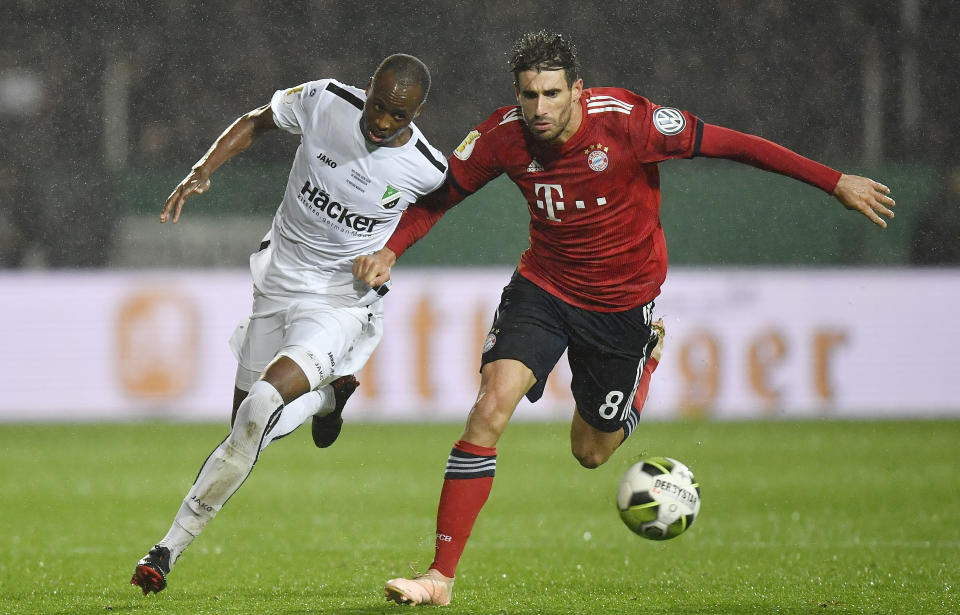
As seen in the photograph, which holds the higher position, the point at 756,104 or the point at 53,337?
the point at 756,104

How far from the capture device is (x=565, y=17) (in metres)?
13.2

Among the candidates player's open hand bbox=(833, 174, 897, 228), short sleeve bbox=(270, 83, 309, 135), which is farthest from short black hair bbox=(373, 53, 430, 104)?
player's open hand bbox=(833, 174, 897, 228)

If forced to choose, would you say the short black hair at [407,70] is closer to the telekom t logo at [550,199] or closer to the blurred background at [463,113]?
the telekom t logo at [550,199]

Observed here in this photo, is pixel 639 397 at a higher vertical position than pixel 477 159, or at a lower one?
lower

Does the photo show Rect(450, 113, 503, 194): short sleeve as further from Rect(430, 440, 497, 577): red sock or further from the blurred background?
the blurred background

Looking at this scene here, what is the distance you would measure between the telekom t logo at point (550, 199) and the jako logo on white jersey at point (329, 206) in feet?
2.86

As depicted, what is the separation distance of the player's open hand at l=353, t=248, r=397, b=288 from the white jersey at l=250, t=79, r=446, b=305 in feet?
1.52

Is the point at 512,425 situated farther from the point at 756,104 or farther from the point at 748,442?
the point at 756,104

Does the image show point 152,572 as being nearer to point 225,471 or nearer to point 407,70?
point 225,471

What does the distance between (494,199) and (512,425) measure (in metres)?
2.29

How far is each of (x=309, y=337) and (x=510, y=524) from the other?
276cm

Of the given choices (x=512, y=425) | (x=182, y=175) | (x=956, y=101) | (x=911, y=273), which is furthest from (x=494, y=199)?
(x=956, y=101)

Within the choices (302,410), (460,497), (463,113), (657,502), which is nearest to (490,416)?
(460,497)

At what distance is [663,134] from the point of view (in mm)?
5035
